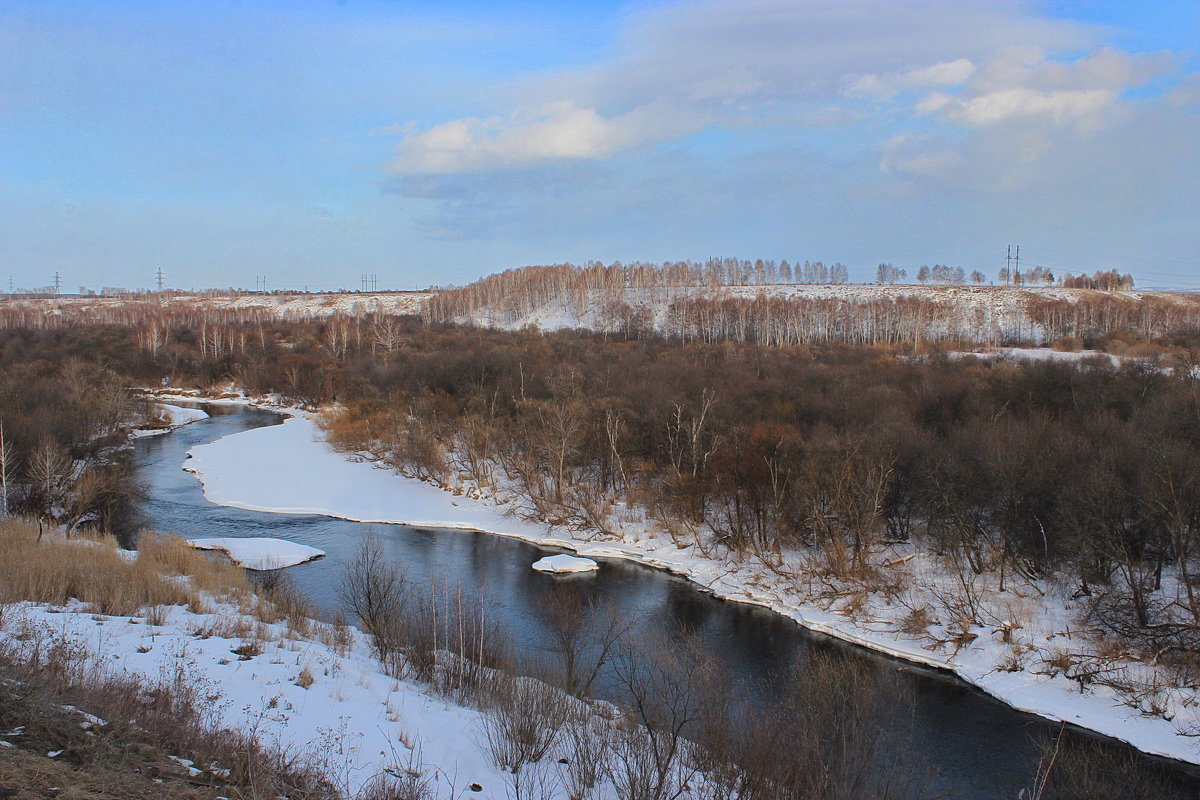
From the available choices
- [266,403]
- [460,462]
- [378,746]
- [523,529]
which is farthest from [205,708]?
[266,403]

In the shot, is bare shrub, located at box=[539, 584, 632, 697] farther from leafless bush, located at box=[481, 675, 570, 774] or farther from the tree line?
the tree line

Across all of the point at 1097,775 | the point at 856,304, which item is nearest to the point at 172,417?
the point at 1097,775

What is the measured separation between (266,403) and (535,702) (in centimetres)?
6439

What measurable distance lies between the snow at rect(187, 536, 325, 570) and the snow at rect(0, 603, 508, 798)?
381 inches

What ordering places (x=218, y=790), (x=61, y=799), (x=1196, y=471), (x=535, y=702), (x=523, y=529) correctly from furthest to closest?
(x=523, y=529) → (x=1196, y=471) → (x=535, y=702) → (x=218, y=790) → (x=61, y=799)

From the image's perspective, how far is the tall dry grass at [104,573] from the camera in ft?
46.5

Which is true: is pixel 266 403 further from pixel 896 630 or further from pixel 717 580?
pixel 896 630

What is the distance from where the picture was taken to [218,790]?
Result: 23.7 ft

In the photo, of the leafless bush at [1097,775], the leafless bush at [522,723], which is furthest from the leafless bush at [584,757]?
the leafless bush at [1097,775]

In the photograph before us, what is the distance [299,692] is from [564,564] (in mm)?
14236

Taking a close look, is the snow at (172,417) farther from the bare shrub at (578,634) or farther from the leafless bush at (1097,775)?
the leafless bush at (1097,775)

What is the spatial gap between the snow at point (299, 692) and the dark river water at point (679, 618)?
361 centimetres

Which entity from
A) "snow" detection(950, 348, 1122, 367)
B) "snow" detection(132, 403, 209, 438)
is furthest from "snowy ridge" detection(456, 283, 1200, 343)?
"snow" detection(132, 403, 209, 438)

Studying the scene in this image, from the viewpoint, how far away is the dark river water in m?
13.6
